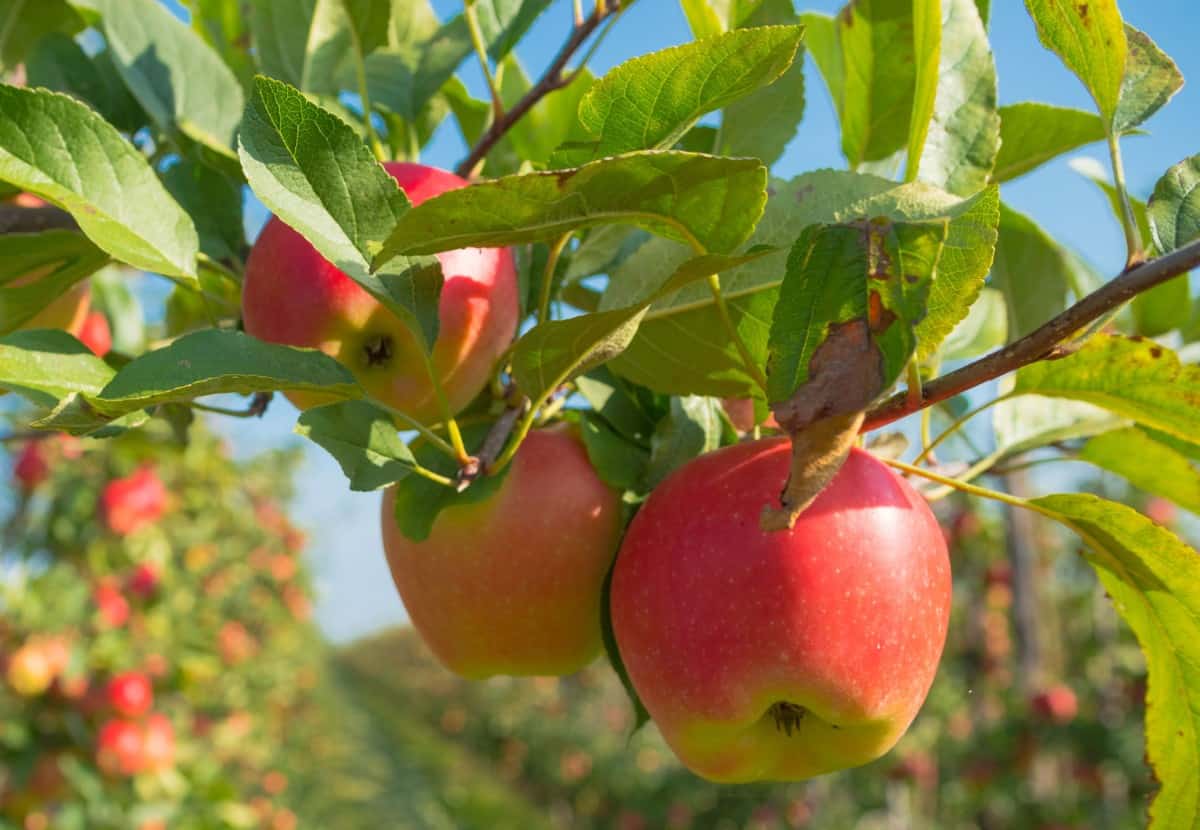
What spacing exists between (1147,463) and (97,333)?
104 cm

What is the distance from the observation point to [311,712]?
310 inches


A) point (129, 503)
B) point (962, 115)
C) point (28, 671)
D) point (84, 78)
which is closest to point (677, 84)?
point (962, 115)

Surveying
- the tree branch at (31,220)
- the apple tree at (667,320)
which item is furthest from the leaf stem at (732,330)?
the tree branch at (31,220)

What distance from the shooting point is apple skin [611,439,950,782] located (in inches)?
20.3

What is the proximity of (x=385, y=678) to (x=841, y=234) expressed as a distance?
16.4 metres

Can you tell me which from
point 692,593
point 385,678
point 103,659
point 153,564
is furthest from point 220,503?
point 385,678

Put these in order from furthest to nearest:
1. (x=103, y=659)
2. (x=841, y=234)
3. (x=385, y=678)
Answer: (x=385, y=678)
(x=103, y=659)
(x=841, y=234)

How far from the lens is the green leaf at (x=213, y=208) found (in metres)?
0.69

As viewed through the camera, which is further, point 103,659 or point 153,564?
point 153,564

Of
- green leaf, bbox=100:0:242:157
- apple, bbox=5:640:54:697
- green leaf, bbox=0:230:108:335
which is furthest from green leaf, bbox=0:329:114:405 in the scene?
apple, bbox=5:640:54:697

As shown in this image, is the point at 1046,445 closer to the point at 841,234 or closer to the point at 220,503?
the point at 841,234

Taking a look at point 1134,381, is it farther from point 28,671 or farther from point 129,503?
point 129,503

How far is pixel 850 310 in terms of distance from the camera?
39 centimetres

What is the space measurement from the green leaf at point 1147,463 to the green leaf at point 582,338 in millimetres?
365
